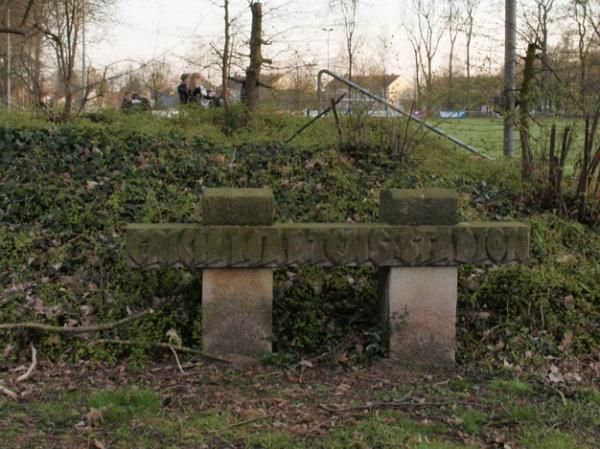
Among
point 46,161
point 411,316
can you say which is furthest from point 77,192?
point 411,316

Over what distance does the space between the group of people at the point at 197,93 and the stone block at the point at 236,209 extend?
9.66 metres

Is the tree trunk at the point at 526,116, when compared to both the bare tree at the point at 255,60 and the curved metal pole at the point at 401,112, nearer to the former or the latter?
the curved metal pole at the point at 401,112

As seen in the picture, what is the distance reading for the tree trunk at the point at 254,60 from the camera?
1351 centimetres

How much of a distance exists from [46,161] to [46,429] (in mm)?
5003

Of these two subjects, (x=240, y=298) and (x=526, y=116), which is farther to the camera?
(x=526, y=116)

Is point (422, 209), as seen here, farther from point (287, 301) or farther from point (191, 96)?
point (191, 96)

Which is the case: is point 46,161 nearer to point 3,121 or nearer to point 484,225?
point 3,121

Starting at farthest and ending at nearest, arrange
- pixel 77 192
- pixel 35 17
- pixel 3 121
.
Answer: pixel 35 17
pixel 3 121
pixel 77 192

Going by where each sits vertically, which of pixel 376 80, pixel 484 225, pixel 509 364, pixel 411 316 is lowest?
pixel 509 364

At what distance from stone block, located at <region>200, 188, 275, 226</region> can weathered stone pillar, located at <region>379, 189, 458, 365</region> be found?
885mm

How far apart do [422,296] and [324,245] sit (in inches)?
31.0

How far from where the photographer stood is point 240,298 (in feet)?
17.3

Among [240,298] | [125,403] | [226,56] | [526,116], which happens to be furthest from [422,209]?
[226,56]

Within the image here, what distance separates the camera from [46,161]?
27.7 feet
